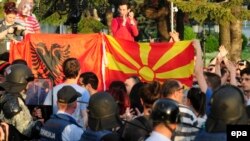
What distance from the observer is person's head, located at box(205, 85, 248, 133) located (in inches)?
198

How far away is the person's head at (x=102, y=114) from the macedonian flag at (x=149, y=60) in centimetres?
564

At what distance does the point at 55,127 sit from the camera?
6.24 metres

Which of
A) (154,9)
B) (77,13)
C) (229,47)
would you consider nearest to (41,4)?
(77,13)

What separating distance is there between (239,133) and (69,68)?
330 cm

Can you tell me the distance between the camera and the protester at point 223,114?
16.5 ft

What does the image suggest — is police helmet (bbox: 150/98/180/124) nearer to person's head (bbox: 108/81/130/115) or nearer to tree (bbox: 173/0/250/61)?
person's head (bbox: 108/81/130/115)

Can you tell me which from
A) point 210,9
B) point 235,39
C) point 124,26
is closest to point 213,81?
point 124,26

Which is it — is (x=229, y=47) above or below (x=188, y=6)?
below

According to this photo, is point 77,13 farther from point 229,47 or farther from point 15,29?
point 15,29

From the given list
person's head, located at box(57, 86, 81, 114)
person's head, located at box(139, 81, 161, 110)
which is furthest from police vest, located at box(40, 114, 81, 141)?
person's head, located at box(139, 81, 161, 110)

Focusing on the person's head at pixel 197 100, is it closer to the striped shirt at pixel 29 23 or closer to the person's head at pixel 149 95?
the person's head at pixel 149 95

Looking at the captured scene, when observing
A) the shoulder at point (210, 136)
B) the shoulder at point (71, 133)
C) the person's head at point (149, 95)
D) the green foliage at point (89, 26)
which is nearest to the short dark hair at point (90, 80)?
the person's head at point (149, 95)

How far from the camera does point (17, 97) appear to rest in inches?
277

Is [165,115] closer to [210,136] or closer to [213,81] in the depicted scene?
[210,136]
